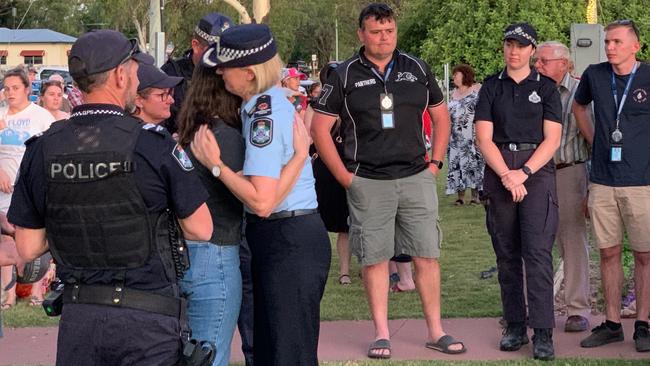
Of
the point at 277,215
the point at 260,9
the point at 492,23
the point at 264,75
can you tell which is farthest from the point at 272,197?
the point at 260,9

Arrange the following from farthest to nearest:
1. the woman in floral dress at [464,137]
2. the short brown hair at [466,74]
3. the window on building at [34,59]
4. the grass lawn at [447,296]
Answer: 1. the window on building at [34,59]
2. the woman in floral dress at [464,137]
3. the short brown hair at [466,74]
4. the grass lawn at [447,296]

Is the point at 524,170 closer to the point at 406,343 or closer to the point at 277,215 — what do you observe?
the point at 406,343

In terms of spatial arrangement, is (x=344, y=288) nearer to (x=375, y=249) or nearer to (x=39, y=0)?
(x=375, y=249)

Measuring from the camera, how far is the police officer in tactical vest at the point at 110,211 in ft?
12.1

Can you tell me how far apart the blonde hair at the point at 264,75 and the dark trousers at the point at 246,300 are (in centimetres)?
76

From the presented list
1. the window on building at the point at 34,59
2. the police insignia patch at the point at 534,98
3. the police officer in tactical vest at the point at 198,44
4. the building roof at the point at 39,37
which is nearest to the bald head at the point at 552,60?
the police insignia patch at the point at 534,98

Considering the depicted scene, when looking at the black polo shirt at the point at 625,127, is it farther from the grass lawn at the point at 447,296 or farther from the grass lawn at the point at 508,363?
the grass lawn at the point at 447,296

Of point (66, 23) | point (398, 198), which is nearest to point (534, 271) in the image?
point (398, 198)

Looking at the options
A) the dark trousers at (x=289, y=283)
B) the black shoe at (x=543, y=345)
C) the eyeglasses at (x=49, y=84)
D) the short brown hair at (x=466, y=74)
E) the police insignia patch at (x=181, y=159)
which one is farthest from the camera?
the short brown hair at (x=466, y=74)

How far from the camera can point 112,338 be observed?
371 cm

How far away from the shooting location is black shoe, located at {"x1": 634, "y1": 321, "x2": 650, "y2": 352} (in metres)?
6.87

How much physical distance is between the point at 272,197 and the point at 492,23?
2331 cm

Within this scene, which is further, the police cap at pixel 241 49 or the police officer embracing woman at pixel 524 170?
the police officer embracing woman at pixel 524 170

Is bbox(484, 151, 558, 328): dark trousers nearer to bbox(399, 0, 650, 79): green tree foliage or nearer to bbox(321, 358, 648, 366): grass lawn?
bbox(321, 358, 648, 366): grass lawn
